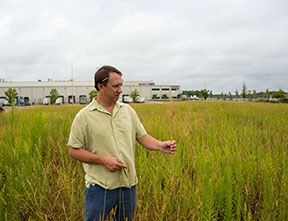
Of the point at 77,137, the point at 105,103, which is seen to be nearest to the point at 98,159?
the point at 77,137

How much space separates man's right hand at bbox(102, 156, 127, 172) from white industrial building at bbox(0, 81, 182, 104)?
1688 inches

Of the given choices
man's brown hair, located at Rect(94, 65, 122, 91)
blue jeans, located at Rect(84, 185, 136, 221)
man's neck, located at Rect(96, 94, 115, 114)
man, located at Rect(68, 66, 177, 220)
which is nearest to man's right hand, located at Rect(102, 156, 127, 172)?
man, located at Rect(68, 66, 177, 220)

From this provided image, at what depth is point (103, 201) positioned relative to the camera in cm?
140

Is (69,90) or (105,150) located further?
(69,90)

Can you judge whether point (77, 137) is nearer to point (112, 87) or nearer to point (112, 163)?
point (112, 163)

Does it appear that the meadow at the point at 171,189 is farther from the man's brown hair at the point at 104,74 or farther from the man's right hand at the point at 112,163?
the man's brown hair at the point at 104,74

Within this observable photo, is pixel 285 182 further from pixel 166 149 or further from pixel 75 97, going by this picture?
pixel 75 97

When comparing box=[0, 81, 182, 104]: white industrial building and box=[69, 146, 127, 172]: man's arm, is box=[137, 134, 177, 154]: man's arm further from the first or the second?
box=[0, 81, 182, 104]: white industrial building

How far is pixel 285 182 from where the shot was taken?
199cm

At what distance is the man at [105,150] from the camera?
139 centimetres

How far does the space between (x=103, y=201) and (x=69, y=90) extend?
5837 cm

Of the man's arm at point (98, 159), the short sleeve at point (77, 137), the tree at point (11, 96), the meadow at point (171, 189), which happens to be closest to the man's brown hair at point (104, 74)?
the short sleeve at point (77, 137)

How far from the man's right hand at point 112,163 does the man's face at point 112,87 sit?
0.45m

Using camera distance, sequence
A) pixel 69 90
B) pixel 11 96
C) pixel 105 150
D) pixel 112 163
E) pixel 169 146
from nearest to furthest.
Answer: pixel 112 163, pixel 105 150, pixel 169 146, pixel 11 96, pixel 69 90
